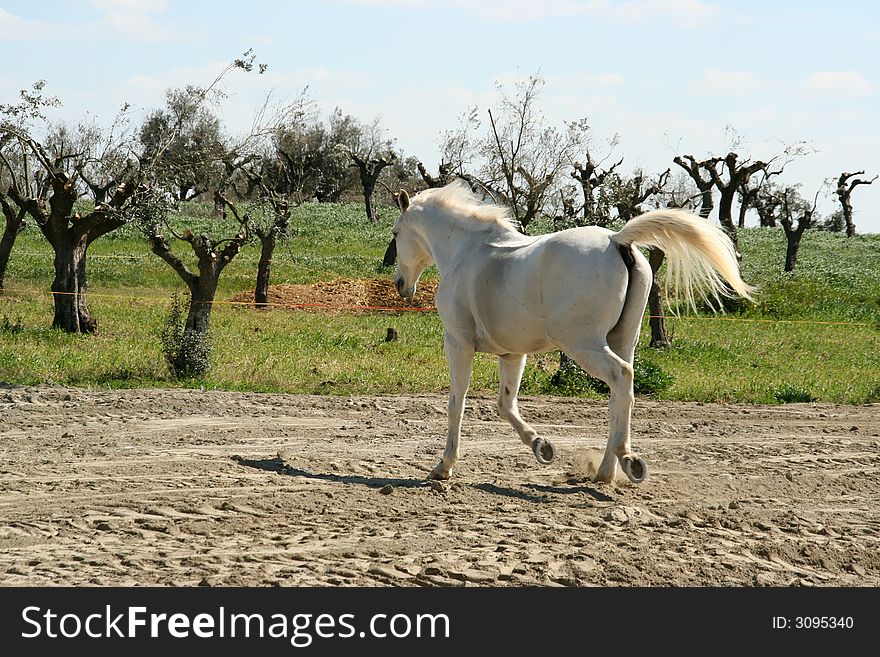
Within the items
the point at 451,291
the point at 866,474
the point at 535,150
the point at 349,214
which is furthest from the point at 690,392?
the point at 349,214

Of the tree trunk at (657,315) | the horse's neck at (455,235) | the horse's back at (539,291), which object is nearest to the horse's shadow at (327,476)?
the horse's back at (539,291)

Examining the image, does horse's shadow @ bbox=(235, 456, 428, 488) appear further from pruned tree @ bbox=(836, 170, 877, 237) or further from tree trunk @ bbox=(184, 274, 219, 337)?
pruned tree @ bbox=(836, 170, 877, 237)

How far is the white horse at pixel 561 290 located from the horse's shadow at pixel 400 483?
231 mm

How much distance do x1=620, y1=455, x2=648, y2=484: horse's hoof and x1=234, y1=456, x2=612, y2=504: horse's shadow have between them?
408 mm

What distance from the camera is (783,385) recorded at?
14.7m

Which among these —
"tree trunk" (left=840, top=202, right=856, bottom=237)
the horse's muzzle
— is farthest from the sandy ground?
"tree trunk" (left=840, top=202, right=856, bottom=237)

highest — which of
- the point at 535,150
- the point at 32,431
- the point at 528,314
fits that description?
the point at 535,150

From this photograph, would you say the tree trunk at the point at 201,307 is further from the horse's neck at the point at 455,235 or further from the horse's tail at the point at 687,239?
the horse's tail at the point at 687,239

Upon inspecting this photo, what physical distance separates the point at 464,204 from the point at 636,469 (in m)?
2.88

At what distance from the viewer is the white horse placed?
7449mm

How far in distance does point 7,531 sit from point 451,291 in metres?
3.85

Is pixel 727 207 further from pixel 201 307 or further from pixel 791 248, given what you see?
pixel 201 307

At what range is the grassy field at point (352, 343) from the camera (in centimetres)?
1402
